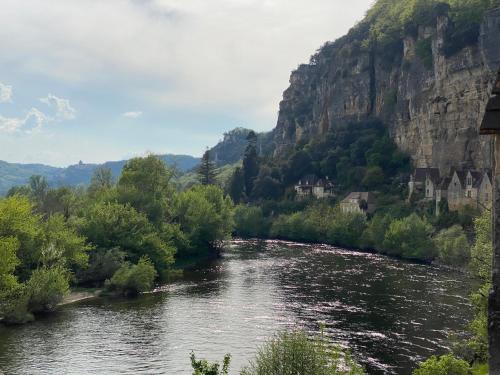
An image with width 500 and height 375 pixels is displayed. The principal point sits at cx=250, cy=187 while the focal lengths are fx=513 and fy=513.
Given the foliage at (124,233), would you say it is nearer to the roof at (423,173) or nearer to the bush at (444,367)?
→ the bush at (444,367)

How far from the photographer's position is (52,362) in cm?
3200

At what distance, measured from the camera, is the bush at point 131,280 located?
52.4 metres

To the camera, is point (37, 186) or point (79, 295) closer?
point (79, 295)

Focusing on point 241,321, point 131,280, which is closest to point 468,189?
point 241,321

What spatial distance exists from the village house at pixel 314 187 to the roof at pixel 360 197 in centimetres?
1185

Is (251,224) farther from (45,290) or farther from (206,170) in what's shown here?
(45,290)

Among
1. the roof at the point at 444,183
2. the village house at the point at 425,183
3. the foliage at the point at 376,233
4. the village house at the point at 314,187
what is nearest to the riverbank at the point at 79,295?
the foliage at the point at 376,233

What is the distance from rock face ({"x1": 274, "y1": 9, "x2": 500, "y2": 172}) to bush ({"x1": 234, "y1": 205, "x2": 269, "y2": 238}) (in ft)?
132

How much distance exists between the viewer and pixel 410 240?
82500mm

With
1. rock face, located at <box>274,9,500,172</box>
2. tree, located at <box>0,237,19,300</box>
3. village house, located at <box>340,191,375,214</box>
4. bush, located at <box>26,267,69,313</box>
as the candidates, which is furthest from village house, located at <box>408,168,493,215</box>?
tree, located at <box>0,237,19,300</box>

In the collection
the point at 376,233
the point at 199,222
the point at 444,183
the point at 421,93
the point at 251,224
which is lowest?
the point at 376,233

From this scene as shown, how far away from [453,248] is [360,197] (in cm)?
4922

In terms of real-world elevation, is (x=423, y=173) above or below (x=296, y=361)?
above

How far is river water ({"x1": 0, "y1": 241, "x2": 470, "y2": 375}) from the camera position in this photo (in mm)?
33188
